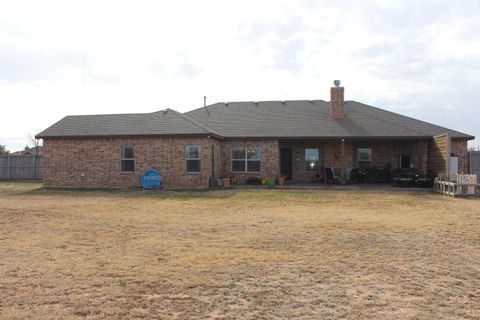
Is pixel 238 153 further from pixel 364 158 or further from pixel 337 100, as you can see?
pixel 364 158

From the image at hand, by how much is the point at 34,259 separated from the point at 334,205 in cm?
1023

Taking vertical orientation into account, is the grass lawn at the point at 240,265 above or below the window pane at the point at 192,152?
below

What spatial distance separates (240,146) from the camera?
23.9m

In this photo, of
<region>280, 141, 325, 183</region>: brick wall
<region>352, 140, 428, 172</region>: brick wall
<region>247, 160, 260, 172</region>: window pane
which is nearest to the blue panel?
<region>247, 160, 260, 172</region>: window pane

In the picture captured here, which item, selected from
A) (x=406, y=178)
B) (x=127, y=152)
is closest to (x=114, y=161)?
(x=127, y=152)

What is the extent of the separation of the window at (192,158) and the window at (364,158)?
32.3 feet

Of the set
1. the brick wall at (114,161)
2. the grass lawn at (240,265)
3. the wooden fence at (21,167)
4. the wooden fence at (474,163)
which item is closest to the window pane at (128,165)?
the brick wall at (114,161)

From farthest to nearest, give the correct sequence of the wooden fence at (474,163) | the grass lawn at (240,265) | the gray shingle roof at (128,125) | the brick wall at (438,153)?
the wooden fence at (474,163) < the gray shingle roof at (128,125) < the brick wall at (438,153) < the grass lawn at (240,265)

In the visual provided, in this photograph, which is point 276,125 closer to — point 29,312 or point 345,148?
point 345,148

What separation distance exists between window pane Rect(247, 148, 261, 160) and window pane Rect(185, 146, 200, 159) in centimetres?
348

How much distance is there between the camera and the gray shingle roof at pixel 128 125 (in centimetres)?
2194

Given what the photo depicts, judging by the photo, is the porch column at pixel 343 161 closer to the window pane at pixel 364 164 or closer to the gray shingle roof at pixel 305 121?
the gray shingle roof at pixel 305 121

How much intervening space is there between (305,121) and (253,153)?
3906 mm

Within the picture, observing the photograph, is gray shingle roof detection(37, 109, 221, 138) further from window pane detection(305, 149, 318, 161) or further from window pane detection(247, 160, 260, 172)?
window pane detection(305, 149, 318, 161)
